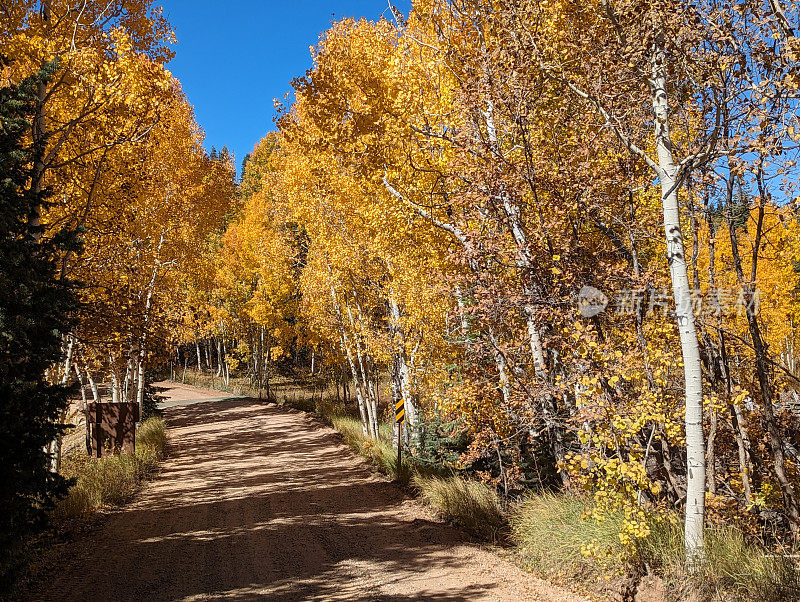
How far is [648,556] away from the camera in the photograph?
5211 millimetres

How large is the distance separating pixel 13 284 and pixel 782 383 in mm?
9767

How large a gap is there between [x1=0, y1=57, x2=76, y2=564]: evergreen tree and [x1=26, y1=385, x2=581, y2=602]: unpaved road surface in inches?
57.0

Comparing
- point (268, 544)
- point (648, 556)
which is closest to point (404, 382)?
point (268, 544)

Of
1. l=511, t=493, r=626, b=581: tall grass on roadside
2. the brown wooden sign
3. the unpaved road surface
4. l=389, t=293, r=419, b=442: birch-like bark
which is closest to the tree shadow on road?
the unpaved road surface

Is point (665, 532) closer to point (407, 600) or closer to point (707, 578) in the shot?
point (707, 578)

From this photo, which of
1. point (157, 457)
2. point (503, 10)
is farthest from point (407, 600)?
point (157, 457)

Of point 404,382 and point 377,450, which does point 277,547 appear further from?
point 377,450

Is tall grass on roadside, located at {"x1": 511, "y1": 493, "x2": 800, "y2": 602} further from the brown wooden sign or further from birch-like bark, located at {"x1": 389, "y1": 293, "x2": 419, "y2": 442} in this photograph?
the brown wooden sign

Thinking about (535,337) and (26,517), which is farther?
(535,337)

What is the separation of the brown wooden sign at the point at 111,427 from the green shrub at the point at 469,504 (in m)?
7.42

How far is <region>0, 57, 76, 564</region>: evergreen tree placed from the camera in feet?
15.3

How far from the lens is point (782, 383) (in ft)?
24.9
